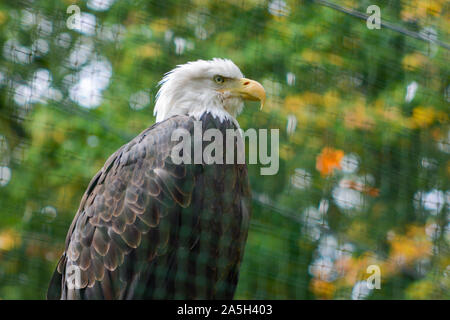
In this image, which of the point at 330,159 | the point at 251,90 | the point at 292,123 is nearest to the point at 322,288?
the point at 330,159

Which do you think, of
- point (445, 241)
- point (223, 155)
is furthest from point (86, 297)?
point (445, 241)

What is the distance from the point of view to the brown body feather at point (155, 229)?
2.83 metres

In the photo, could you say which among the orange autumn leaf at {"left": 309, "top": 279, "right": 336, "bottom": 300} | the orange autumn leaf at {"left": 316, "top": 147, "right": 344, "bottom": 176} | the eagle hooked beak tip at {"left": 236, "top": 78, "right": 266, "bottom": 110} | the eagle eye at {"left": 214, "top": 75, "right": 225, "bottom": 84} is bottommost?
the orange autumn leaf at {"left": 309, "top": 279, "right": 336, "bottom": 300}

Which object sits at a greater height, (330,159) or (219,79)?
(219,79)

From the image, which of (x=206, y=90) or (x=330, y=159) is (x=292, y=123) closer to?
(x=330, y=159)

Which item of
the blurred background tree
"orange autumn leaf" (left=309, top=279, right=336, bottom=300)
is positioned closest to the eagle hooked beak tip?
the blurred background tree

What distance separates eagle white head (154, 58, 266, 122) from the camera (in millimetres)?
3266

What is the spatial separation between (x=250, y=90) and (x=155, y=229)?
90 centimetres

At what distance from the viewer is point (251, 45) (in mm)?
4043

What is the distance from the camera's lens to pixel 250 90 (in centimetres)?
323

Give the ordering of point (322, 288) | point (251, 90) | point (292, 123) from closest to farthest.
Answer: point (251, 90) < point (322, 288) < point (292, 123)

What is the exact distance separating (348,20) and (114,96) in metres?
1.60

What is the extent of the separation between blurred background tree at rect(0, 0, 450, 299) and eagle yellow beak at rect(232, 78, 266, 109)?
2.12 ft

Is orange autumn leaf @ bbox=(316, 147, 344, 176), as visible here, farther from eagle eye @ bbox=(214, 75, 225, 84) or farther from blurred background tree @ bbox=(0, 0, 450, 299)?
eagle eye @ bbox=(214, 75, 225, 84)
